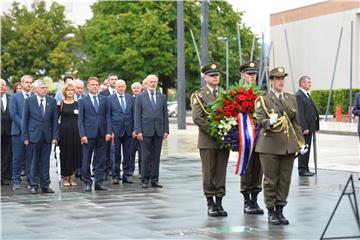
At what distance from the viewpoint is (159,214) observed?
1149 centimetres

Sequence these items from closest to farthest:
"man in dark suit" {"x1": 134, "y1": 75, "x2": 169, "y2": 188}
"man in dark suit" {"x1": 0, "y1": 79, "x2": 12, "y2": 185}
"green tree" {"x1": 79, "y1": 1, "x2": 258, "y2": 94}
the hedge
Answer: "man in dark suit" {"x1": 134, "y1": 75, "x2": 169, "y2": 188}, "man in dark suit" {"x1": 0, "y1": 79, "x2": 12, "y2": 185}, the hedge, "green tree" {"x1": 79, "y1": 1, "x2": 258, "y2": 94}

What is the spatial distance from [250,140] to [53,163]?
1083 centimetres

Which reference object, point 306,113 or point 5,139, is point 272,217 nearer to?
point 306,113

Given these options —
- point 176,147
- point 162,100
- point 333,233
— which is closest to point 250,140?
point 333,233

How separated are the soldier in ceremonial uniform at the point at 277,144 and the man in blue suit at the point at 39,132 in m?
5.06

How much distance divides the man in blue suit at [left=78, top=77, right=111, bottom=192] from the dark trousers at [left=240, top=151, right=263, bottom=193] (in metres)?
4.09

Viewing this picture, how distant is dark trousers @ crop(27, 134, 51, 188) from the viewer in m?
14.5

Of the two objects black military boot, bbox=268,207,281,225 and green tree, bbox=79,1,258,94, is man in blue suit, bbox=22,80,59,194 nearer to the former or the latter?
black military boot, bbox=268,207,281,225

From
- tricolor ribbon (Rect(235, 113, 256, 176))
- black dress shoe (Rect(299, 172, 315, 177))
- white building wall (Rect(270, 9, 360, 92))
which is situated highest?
white building wall (Rect(270, 9, 360, 92))

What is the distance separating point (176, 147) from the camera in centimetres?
2680

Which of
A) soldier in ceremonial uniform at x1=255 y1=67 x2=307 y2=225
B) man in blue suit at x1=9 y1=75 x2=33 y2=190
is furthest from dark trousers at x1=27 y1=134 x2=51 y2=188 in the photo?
soldier in ceremonial uniform at x1=255 y1=67 x2=307 y2=225

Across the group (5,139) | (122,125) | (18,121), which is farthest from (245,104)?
(5,139)

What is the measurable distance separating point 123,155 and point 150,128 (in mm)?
1405

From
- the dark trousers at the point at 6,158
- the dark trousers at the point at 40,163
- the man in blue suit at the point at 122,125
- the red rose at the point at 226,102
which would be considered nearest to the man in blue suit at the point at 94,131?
the dark trousers at the point at 40,163
